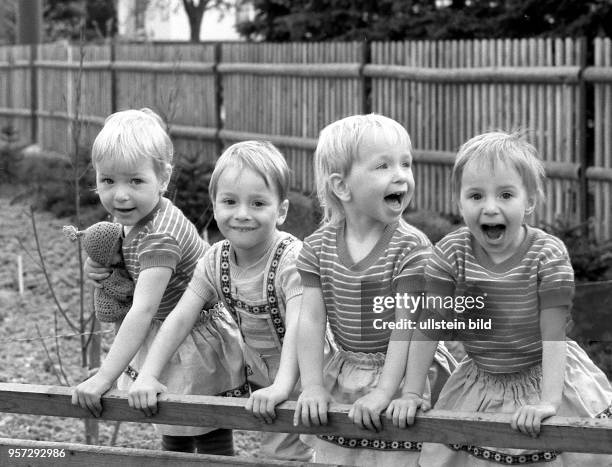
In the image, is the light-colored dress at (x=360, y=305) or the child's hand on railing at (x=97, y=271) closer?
the light-colored dress at (x=360, y=305)

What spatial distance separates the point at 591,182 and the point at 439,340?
19.3 ft

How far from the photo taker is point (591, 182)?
8.66 metres

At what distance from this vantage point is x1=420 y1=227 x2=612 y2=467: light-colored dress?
2.97 m

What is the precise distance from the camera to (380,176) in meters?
3.13

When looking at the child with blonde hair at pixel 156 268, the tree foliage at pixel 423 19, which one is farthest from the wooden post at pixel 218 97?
the child with blonde hair at pixel 156 268

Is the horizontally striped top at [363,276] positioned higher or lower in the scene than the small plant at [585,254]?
higher

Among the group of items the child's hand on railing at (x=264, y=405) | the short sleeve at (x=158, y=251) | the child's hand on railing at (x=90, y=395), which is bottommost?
the child's hand on railing at (x=90, y=395)

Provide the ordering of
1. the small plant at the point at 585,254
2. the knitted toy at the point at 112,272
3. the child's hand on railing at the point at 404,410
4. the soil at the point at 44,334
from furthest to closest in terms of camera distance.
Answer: the small plant at the point at 585,254 < the soil at the point at 44,334 < the knitted toy at the point at 112,272 < the child's hand on railing at the point at 404,410

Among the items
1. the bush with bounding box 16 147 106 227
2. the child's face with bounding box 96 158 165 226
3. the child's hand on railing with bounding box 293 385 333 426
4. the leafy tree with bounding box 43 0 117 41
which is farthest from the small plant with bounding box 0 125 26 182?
the leafy tree with bounding box 43 0 117 41

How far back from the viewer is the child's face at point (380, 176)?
313 cm

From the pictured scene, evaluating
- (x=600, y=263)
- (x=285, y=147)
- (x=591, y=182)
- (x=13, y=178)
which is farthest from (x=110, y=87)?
(x=600, y=263)

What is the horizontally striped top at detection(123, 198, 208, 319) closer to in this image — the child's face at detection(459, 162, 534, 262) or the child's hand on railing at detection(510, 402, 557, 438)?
the child's face at detection(459, 162, 534, 262)

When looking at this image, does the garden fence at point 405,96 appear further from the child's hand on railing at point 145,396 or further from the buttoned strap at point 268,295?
the child's hand on railing at point 145,396

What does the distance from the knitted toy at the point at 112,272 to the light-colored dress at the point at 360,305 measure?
74 centimetres
